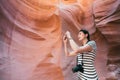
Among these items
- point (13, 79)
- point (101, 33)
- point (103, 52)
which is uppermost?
point (101, 33)

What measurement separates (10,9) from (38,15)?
1.59 feet

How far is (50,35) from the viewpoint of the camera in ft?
15.9

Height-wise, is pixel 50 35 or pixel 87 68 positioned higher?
pixel 50 35

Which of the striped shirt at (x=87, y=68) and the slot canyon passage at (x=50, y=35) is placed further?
the slot canyon passage at (x=50, y=35)

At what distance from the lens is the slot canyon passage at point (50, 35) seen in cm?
431

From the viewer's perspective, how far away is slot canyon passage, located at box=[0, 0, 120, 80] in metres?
4.31

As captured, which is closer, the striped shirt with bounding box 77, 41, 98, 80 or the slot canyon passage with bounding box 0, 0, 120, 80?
the striped shirt with bounding box 77, 41, 98, 80

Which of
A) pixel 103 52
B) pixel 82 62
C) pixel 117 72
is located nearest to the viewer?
pixel 82 62

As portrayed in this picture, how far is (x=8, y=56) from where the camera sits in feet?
14.9

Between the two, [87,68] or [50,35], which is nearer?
[87,68]

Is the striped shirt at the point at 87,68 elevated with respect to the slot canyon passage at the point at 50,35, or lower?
lower

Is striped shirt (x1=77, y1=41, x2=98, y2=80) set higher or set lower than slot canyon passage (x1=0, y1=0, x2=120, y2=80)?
lower

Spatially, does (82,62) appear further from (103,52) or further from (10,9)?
(10,9)

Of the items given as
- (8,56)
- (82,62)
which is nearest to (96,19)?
(8,56)
